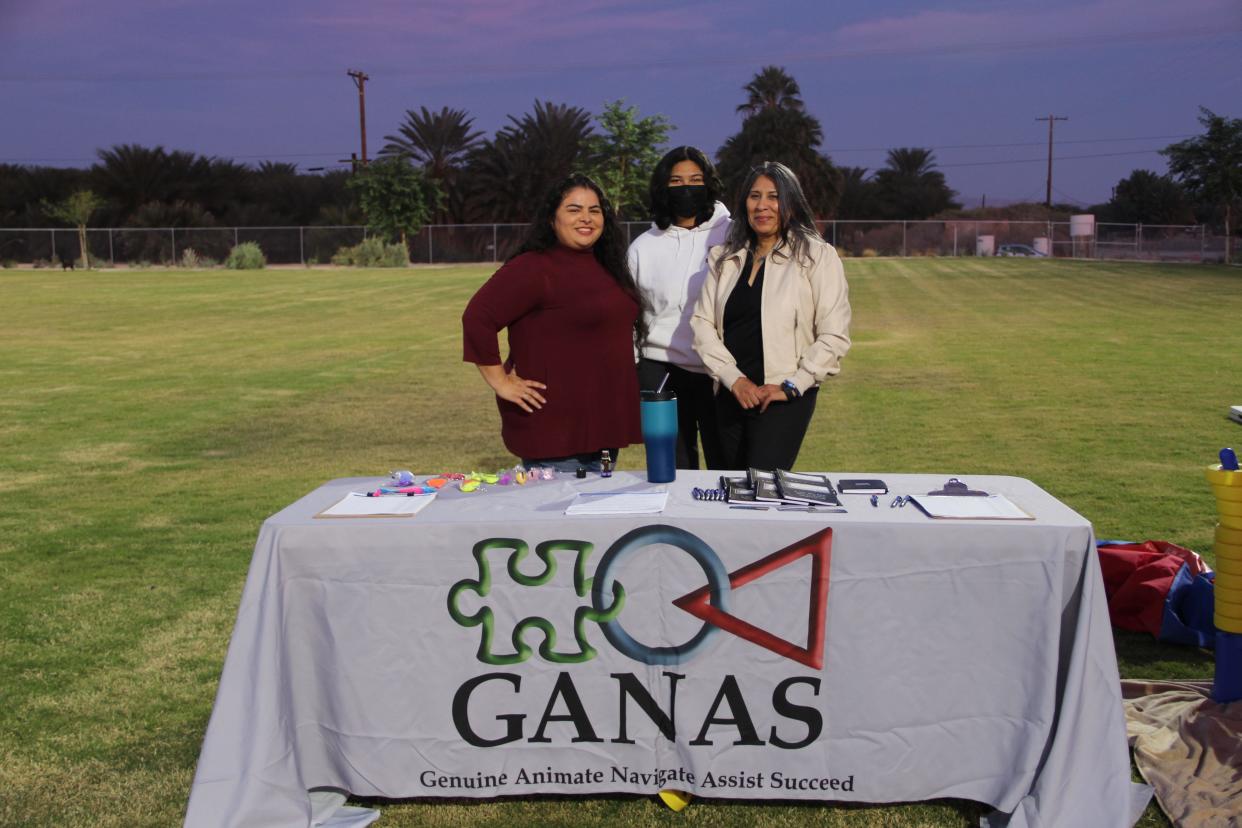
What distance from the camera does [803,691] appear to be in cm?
326

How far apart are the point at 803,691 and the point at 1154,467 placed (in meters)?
5.66

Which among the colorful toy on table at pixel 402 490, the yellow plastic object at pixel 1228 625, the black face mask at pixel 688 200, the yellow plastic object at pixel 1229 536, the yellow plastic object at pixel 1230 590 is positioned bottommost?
the yellow plastic object at pixel 1228 625

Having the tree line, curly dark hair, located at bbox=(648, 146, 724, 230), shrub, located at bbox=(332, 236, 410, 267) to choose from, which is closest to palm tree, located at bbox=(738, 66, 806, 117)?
the tree line

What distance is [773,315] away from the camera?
13.9 ft

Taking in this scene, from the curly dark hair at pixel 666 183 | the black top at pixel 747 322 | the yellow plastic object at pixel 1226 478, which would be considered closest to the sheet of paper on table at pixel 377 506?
the black top at pixel 747 322

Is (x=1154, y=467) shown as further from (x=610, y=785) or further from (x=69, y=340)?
(x=69, y=340)

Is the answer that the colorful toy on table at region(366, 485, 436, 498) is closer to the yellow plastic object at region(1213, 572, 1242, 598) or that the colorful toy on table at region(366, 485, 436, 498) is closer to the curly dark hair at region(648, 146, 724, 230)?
the curly dark hair at region(648, 146, 724, 230)

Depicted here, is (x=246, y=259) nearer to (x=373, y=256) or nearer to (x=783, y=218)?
(x=373, y=256)

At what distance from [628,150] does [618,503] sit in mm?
43702

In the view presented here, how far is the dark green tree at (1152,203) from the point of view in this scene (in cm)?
6838

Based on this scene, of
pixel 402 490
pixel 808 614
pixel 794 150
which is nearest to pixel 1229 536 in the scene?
pixel 808 614

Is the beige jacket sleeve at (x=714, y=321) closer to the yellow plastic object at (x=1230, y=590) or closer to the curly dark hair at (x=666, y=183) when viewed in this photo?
the curly dark hair at (x=666, y=183)

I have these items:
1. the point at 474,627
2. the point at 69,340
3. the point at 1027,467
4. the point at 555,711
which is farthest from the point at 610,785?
the point at 69,340

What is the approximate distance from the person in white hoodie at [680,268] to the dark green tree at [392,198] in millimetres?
45894
